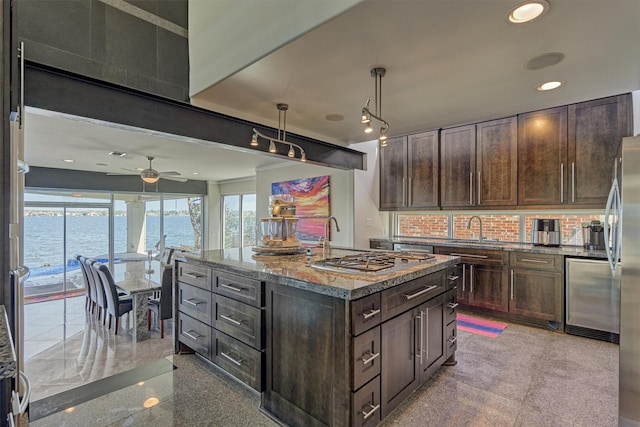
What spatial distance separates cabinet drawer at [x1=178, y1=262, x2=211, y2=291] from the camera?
8.43 feet

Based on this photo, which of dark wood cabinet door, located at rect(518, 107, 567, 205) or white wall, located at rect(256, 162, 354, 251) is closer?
dark wood cabinet door, located at rect(518, 107, 567, 205)

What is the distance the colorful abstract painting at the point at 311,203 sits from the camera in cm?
545

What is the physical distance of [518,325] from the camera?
364cm

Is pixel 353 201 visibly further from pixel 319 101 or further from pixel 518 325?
pixel 518 325

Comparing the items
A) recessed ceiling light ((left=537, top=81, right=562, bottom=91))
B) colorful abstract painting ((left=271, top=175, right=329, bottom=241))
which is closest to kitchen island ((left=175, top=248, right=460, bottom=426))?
recessed ceiling light ((left=537, top=81, right=562, bottom=91))

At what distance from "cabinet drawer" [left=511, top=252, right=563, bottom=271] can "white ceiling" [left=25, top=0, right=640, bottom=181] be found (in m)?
1.61

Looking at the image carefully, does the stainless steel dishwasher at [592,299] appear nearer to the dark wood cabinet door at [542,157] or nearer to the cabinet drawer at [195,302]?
the dark wood cabinet door at [542,157]

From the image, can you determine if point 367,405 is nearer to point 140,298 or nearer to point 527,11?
point 527,11

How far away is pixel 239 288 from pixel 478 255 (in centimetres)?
306

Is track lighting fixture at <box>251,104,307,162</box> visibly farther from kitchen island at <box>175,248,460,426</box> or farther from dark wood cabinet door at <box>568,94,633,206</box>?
dark wood cabinet door at <box>568,94,633,206</box>

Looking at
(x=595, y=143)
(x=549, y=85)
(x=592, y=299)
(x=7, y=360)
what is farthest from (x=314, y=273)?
(x=595, y=143)

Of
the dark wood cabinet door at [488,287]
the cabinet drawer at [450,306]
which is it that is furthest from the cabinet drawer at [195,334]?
the dark wood cabinet door at [488,287]

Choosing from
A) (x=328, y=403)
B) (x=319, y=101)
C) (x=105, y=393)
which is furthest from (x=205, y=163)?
(x=328, y=403)

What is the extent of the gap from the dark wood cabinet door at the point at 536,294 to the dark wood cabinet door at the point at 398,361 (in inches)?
87.3
